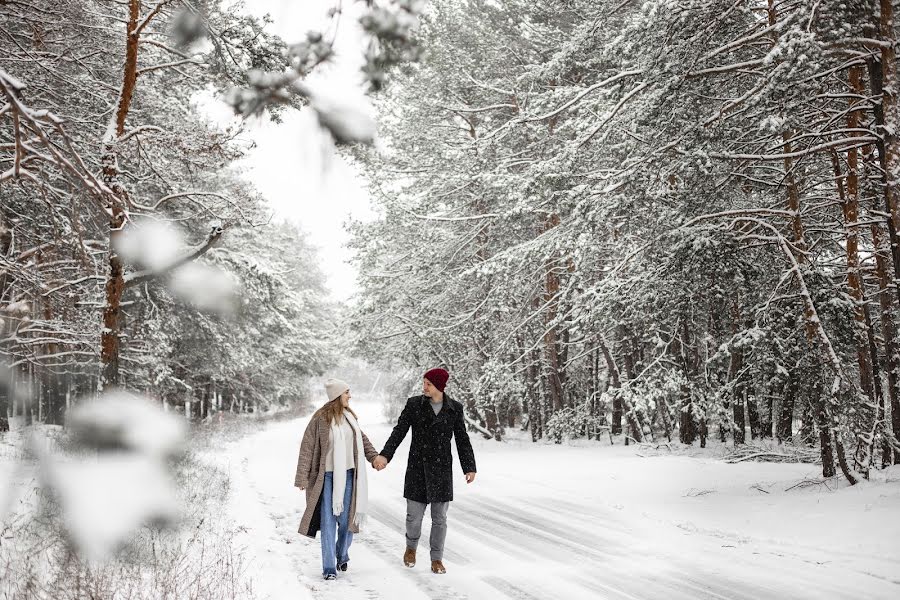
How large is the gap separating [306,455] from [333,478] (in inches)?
14.0

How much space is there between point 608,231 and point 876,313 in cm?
742

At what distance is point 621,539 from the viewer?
788 cm

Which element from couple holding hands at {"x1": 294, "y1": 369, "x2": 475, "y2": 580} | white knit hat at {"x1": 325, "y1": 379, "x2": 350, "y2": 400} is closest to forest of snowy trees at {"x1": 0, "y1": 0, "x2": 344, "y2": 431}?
white knit hat at {"x1": 325, "y1": 379, "x2": 350, "y2": 400}

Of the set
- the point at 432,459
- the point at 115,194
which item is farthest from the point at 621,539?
the point at 115,194

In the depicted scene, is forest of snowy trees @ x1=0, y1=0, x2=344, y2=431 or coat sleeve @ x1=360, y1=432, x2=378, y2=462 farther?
coat sleeve @ x1=360, y1=432, x2=378, y2=462

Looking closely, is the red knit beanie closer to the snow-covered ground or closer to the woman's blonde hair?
the woman's blonde hair

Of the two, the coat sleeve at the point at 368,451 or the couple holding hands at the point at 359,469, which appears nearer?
the couple holding hands at the point at 359,469

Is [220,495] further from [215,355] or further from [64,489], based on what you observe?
[215,355]

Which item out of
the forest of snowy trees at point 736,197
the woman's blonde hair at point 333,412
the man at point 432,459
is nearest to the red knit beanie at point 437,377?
the man at point 432,459

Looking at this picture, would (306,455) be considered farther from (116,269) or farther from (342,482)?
(116,269)

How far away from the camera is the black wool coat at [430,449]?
6410 millimetres

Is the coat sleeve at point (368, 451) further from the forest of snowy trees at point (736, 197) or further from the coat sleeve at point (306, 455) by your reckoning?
the forest of snowy trees at point (736, 197)

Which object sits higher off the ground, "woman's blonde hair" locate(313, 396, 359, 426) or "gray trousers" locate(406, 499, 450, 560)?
"woman's blonde hair" locate(313, 396, 359, 426)

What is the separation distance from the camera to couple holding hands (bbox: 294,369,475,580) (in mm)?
6301
